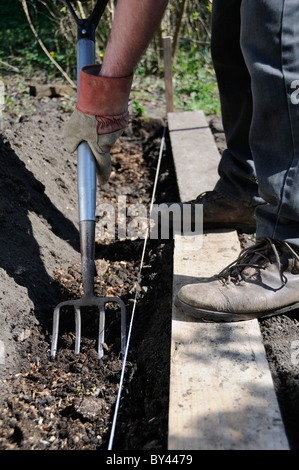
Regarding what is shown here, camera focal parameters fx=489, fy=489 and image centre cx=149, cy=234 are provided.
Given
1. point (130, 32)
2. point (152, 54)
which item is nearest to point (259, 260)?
point (130, 32)

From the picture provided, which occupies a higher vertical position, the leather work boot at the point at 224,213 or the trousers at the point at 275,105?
the trousers at the point at 275,105

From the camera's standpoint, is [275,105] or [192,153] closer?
[275,105]

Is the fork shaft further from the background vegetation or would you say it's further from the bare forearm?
the background vegetation

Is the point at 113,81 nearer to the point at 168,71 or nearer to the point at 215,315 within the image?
the point at 215,315

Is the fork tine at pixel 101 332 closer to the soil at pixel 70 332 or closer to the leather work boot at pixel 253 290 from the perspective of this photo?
the soil at pixel 70 332

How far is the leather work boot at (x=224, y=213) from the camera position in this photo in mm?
2547

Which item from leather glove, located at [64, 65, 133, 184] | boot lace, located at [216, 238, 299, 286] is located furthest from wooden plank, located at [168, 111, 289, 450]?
leather glove, located at [64, 65, 133, 184]

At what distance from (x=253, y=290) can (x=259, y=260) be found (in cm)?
14

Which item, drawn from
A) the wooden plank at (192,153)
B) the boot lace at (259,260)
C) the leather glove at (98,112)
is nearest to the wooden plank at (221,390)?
the boot lace at (259,260)

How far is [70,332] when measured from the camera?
206cm

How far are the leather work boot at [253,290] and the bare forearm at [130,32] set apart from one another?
862 mm

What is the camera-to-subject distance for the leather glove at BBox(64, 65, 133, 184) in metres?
1.89

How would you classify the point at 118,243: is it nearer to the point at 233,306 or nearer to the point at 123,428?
the point at 233,306

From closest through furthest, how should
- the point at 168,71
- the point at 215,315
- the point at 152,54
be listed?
the point at 215,315 → the point at 168,71 → the point at 152,54
